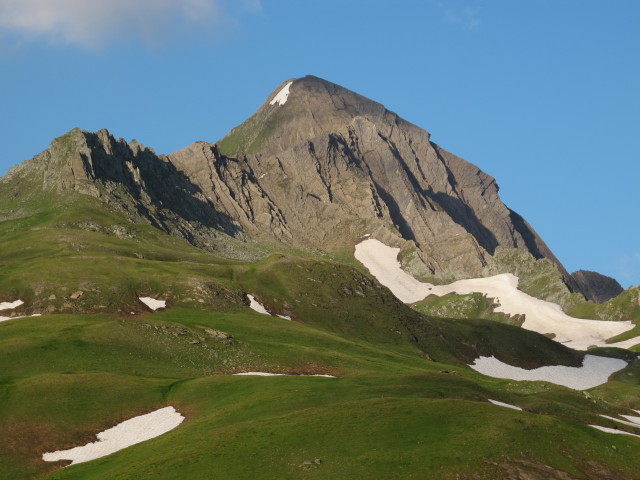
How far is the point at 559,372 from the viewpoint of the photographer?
18162 cm

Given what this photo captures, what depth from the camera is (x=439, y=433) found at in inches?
2219

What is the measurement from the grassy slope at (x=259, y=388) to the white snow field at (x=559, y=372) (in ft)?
25.5

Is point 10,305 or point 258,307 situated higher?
point 10,305

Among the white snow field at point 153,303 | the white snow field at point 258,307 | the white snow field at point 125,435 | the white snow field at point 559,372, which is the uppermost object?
the white snow field at point 153,303

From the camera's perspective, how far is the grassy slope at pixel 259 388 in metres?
54.0

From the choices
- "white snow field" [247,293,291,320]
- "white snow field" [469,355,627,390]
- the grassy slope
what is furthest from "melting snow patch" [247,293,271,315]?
"white snow field" [469,355,627,390]

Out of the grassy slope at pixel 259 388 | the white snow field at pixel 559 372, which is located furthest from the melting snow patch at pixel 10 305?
the white snow field at pixel 559 372

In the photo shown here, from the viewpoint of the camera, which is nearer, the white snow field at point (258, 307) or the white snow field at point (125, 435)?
the white snow field at point (125, 435)

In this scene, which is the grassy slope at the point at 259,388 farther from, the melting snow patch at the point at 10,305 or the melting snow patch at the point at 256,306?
the melting snow patch at the point at 256,306

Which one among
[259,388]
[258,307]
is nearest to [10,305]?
[258,307]

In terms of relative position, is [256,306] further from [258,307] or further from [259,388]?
[259,388]

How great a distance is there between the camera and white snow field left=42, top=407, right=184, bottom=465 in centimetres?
6719

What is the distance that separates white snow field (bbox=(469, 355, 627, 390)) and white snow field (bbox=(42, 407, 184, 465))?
102943mm

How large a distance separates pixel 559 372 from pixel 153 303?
100367 mm
